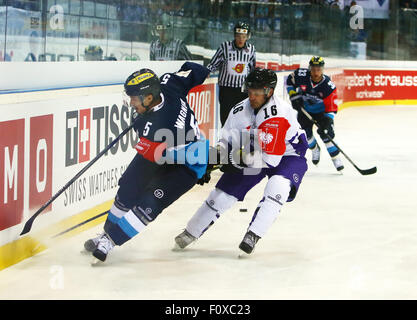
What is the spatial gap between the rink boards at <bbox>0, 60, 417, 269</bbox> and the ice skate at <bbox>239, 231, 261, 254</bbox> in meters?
1.14

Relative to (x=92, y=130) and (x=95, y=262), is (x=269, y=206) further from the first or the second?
(x=92, y=130)

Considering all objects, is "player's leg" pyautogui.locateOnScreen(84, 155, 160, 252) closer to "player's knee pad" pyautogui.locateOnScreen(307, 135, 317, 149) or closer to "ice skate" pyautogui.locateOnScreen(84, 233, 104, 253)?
"ice skate" pyautogui.locateOnScreen(84, 233, 104, 253)

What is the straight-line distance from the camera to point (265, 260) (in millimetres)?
4426

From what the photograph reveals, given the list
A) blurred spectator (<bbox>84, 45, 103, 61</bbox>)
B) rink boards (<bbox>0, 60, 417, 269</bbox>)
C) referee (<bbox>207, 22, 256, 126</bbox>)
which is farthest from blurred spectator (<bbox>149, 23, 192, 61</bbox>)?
rink boards (<bbox>0, 60, 417, 269</bbox>)

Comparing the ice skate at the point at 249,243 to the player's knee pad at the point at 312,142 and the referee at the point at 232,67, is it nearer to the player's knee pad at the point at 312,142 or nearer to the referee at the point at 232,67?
the referee at the point at 232,67

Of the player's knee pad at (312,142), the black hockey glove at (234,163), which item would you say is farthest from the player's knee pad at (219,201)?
the player's knee pad at (312,142)

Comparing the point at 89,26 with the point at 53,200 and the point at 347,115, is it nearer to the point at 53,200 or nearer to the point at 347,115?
the point at 53,200

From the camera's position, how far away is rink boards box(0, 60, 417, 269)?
416 centimetres

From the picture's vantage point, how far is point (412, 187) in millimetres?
7039

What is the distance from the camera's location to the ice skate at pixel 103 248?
4145 mm

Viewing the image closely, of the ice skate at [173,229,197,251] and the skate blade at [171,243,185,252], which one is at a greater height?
the ice skate at [173,229,197,251]

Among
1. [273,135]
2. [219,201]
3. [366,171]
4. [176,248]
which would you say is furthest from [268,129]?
[366,171]

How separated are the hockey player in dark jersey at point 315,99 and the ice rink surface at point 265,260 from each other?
107cm
